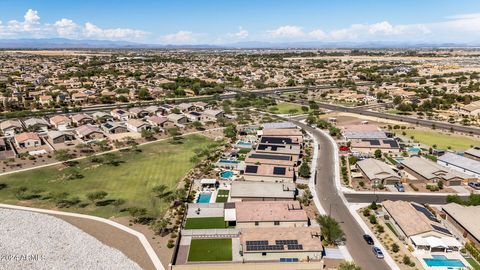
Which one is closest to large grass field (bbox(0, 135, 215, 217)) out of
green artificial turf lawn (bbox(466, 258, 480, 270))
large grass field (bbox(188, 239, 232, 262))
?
large grass field (bbox(188, 239, 232, 262))

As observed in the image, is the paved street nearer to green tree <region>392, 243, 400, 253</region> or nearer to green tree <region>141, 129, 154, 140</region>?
green tree <region>392, 243, 400, 253</region>

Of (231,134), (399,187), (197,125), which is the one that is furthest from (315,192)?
(197,125)

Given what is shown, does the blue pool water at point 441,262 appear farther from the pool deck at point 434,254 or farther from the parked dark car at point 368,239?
the parked dark car at point 368,239

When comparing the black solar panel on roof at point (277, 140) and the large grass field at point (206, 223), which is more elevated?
the black solar panel on roof at point (277, 140)

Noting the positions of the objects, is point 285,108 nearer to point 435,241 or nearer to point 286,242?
point 435,241

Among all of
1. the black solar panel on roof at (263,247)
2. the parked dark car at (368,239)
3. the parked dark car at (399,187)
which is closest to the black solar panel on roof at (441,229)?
the parked dark car at (368,239)

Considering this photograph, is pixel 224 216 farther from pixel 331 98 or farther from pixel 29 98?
pixel 29 98

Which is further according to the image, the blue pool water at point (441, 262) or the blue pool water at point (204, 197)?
the blue pool water at point (204, 197)
